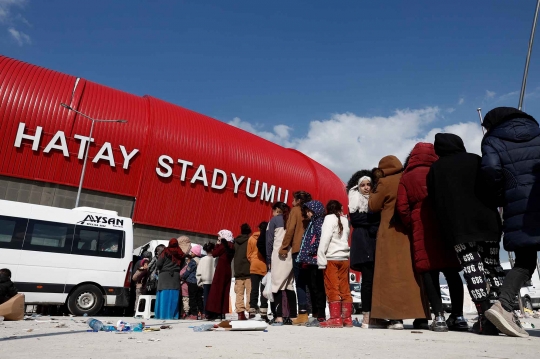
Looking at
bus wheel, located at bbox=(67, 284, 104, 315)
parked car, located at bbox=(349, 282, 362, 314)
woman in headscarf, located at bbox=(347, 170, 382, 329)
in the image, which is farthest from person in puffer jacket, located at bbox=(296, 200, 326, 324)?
parked car, located at bbox=(349, 282, 362, 314)

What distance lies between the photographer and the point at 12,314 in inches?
309

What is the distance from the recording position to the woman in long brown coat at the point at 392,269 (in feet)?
17.4

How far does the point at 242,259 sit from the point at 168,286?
2.12 m

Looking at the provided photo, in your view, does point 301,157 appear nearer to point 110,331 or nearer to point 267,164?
point 267,164

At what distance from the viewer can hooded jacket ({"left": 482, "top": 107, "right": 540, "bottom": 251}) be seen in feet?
13.6

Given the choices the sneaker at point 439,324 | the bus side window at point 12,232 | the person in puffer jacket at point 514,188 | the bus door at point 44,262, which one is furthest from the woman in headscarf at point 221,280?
the person in puffer jacket at point 514,188

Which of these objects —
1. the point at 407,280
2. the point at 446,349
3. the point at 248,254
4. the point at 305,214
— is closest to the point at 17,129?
the point at 248,254

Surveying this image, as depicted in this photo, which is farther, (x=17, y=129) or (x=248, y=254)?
(x=17, y=129)

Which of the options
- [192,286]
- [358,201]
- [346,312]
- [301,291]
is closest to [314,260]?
[301,291]

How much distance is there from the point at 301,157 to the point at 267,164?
6359 millimetres

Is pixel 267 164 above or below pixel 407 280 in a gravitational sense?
above

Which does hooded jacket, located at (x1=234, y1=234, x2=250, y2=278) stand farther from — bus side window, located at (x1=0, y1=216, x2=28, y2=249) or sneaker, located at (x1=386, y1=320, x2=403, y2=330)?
bus side window, located at (x1=0, y1=216, x2=28, y2=249)

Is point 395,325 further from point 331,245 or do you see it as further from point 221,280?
point 221,280

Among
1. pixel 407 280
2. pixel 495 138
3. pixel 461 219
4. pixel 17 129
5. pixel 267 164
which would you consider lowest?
pixel 407 280
